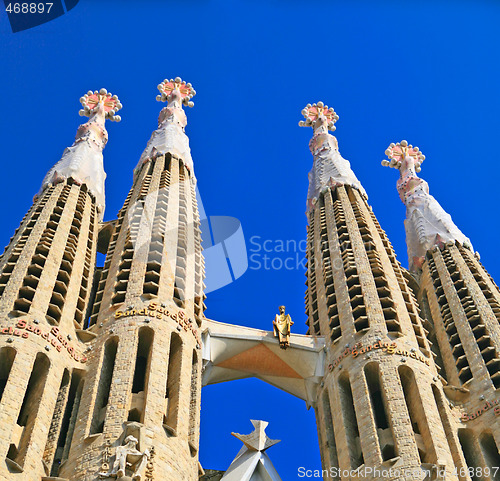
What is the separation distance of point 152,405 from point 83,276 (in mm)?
8698

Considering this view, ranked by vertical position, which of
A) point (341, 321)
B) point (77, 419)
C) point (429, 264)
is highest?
point (429, 264)

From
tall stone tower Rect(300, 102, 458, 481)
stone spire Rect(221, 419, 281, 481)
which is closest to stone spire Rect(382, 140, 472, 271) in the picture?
tall stone tower Rect(300, 102, 458, 481)

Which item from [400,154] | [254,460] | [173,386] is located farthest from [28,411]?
[400,154]

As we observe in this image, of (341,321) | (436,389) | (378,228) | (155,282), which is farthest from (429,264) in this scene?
(155,282)

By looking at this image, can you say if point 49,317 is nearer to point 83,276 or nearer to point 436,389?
point 83,276

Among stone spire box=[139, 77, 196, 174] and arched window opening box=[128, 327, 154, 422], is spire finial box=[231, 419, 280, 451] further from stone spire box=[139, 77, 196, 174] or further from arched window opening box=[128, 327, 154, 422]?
stone spire box=[139, 77, 196, 174]

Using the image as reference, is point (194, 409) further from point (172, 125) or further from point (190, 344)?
point (172, 125)

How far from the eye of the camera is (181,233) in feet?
129

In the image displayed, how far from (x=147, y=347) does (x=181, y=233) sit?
838 cm

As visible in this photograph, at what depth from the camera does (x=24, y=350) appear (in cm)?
2886

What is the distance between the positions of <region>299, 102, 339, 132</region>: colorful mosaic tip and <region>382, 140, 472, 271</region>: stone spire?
4260mm

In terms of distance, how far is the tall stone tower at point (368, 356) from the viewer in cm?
3006

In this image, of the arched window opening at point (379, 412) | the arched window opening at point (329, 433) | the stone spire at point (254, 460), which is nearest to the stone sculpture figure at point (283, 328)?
the arched window opening at point (329, 433)

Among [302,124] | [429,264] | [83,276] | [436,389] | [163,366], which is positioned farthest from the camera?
[302,124]
